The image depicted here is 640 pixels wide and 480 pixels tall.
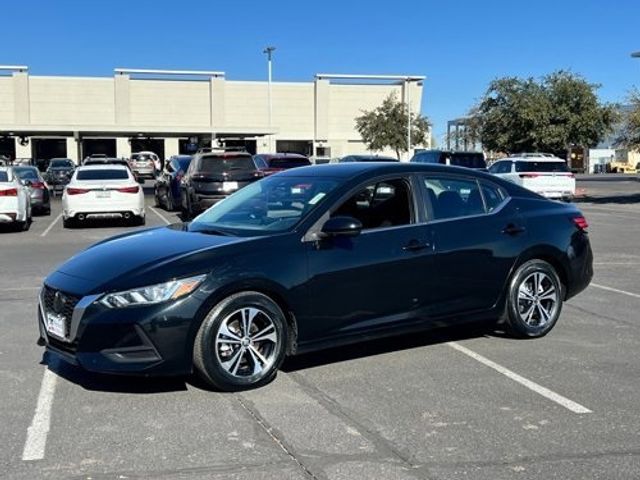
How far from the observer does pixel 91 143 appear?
239ft

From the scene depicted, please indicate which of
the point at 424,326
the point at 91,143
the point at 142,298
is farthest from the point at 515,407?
the point at 91,143

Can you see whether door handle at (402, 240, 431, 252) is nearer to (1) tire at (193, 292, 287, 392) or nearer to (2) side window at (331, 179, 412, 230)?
(2) side window at (331, 179, 412, 230)

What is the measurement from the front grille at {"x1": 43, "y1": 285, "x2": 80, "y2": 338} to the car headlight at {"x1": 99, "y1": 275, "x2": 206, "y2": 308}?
0.98 ft

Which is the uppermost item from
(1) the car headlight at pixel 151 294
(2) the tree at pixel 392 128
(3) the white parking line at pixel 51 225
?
(2) the tree at pixel 392 128

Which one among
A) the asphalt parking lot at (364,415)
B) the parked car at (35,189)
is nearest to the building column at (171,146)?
the parked car at (35,189)

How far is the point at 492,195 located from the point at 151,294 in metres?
3.32

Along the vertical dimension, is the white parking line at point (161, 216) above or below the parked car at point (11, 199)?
below

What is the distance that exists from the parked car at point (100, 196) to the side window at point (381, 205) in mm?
12674

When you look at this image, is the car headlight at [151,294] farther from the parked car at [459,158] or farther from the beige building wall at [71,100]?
the beige building wall at [71,100]

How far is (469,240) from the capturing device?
6504 mm

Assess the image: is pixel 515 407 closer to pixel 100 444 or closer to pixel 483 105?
pixel 100 444

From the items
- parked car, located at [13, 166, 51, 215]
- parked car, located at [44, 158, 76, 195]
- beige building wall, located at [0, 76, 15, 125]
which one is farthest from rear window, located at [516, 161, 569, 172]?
beige building wall, located at [0, 76, 15, 125]

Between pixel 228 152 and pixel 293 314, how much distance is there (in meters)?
13.4

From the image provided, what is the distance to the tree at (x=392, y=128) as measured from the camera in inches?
2490
